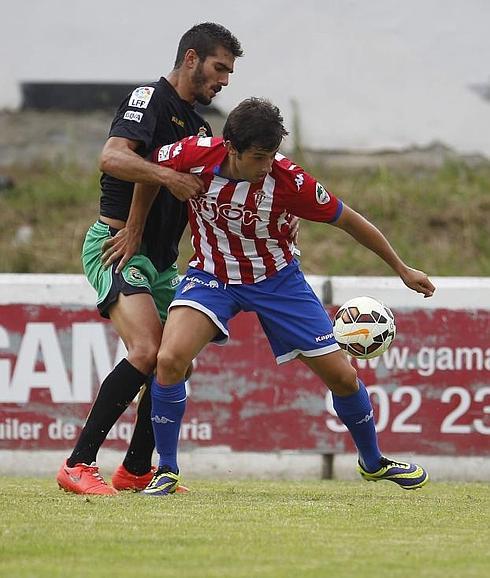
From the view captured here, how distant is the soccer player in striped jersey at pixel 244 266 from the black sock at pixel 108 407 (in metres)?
0.12

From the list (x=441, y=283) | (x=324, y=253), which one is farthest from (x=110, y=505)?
(x=324, y=253)

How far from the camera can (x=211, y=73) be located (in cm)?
688

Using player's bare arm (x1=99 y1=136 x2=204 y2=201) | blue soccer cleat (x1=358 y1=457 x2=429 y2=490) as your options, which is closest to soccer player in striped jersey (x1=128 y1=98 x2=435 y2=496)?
player's bare arm (x1=99 y1=136 x2=204 y2=201)

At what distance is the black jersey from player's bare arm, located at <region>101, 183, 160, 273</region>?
0.19 m

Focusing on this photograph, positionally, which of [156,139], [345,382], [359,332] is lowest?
[345,382]

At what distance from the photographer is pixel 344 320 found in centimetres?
721

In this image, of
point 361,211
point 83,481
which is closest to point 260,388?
point 83,481

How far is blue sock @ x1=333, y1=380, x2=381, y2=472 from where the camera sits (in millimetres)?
7008

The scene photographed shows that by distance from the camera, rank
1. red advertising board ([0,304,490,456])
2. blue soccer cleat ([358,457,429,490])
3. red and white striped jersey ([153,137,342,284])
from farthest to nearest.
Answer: red advertising board ([0,304,490,456]), blue soccer cleat ([358,457,429,490]), red and white striped jersey ([153,137,342,284])

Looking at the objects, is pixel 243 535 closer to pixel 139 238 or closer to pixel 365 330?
pixel 139 238

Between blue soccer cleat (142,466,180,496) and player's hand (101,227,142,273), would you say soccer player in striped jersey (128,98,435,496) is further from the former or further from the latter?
player's hand (101,227,142,273)

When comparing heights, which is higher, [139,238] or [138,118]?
[138,118]

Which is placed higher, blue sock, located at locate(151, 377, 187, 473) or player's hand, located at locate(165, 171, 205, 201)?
player's hand, located at locate(165, 171, 205, 201)

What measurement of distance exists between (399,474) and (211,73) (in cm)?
234
